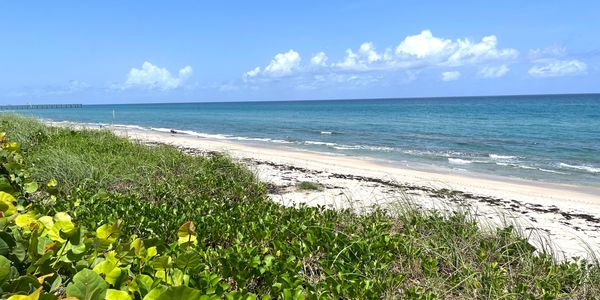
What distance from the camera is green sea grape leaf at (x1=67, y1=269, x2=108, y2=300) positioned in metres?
1.04

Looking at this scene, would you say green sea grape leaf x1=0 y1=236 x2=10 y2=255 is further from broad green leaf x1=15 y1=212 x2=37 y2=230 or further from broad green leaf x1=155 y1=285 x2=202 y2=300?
broad green leaf x1=155 y1=285 x2=202 y2=300

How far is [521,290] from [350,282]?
57.6 inches

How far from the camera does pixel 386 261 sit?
350 centimetres

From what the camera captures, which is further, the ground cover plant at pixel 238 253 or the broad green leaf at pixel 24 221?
the broad green leaf at pixel 24 221

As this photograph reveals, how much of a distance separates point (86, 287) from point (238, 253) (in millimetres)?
1940

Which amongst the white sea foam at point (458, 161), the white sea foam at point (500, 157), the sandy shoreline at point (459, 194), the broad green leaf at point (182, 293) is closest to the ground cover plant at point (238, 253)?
the broad green leaf at point (182, 293)

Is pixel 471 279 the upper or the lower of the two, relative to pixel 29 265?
lower

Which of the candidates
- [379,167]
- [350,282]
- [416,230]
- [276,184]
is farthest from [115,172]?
[379,167]

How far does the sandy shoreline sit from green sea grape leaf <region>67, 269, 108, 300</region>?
5.03 meters

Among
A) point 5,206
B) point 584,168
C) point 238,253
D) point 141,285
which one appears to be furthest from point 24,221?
point 584,168

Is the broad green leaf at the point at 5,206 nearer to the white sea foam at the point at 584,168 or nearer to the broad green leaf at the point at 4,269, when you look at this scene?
the broad green leaf at the point at 4,269

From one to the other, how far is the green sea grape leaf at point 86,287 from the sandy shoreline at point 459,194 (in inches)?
198

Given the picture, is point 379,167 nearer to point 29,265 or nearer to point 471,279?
point 471,279

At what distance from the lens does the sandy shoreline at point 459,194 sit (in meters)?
8.09
